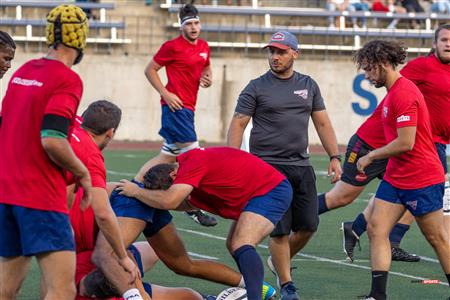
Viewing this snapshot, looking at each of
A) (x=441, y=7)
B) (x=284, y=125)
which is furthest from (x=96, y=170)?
(x=441, y=7)

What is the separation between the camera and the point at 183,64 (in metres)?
14.4

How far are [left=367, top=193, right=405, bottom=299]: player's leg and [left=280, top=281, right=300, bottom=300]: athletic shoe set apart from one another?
0.56 metres

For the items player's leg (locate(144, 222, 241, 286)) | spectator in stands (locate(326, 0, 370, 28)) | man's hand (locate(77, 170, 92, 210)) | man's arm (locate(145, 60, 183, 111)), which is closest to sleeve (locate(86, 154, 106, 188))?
man's hand (locate(77, 170, 92, 210))

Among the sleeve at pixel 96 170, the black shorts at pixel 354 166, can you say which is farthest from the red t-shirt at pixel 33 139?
the black shorts at pixel 354 166

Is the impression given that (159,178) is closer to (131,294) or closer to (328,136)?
(131,294)

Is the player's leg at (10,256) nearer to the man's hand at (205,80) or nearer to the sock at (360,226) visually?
the sock at (360,226)

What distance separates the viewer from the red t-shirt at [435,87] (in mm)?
10141

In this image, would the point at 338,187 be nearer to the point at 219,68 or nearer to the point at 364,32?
the point at 219,68

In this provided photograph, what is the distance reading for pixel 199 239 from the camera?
1154cm

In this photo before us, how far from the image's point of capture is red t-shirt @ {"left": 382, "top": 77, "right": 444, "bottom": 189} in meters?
8.26

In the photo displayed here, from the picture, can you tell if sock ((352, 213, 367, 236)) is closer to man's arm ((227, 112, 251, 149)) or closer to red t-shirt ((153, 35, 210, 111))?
man's arm ((227, 112, 251, 149))

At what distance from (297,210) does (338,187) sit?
7.33 ft

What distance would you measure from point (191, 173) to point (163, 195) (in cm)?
23

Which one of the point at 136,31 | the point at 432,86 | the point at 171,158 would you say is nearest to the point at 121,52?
the point at 136,31
